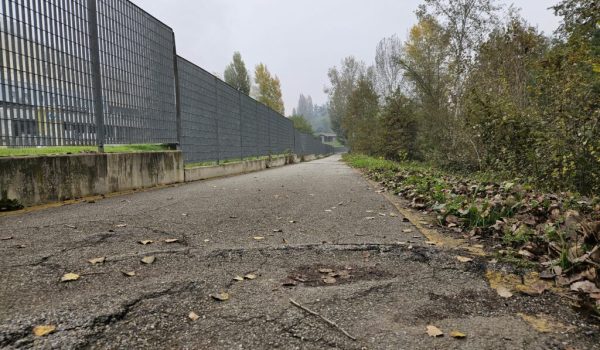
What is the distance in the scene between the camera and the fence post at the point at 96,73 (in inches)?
269

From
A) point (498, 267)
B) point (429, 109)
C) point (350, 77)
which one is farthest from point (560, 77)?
point (350, 77)

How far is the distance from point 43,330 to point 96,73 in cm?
607

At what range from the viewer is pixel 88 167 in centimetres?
631

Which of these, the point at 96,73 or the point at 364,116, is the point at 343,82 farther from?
the point at 96,73

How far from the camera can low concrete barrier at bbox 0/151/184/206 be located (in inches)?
200

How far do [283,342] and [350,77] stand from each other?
221 ft

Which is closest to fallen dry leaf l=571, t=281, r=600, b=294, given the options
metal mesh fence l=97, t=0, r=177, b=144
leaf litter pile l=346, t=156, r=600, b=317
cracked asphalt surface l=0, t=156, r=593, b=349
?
leaf litter pile l=346, t=156, r=600, b=317

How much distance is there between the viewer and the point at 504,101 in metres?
10.1

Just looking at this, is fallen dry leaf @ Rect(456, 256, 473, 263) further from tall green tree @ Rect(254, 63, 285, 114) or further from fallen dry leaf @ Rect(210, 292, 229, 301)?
tall green tree @ Rect(254, 63, 285, 114)

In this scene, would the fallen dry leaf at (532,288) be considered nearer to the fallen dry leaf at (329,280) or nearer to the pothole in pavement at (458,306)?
the pothole in pavement at (458,306)

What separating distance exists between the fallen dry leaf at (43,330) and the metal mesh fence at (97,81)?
4169 mm

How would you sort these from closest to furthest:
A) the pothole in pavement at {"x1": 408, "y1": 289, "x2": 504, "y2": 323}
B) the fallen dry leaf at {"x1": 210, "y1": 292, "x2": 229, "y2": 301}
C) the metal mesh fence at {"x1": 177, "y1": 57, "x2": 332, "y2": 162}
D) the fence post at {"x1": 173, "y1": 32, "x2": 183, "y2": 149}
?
1. the pothole in pavement at {"x1": 408, "y1": 289, "x2": 504, "y2": 323}
2. the fallen dry leaf at {"x1": 210, "y1": 292, "x2": 229, "y2": 301}
3. the fence post at {"x1": 173, "y1": 32, "x2": 183, "y2": 149}
4. the metal mesh fence at {"x1": 177, "y1": 57, "x2": 332, "y2": 162}

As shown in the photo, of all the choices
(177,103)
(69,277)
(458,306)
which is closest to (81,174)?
(69,277)

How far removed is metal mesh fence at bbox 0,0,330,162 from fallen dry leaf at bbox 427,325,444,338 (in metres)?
5.52
